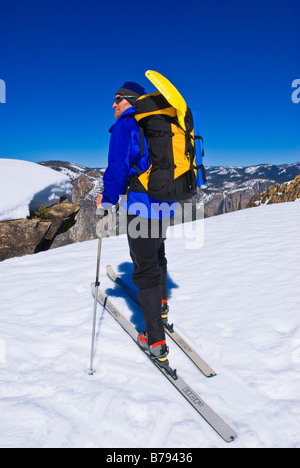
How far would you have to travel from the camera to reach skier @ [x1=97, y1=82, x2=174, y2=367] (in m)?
2.83

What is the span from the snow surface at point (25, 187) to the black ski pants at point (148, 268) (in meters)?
9.40

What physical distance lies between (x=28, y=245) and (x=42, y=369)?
988cm

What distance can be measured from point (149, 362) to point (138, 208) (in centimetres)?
168

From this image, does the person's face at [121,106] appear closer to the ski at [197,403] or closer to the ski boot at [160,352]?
the ski boot at [160,352]

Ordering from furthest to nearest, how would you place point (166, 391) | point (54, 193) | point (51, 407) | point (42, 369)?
point (54, 193) → point (42, 369) → point (166, 391) → point (51, 407)

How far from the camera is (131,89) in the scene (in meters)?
3.13

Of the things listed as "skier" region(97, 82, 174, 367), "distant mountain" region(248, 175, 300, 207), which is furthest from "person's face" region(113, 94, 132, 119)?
"distant mountain" region(248, 175, 300, 207)

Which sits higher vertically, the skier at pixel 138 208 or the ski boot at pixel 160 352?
the skier at pixel 138 208

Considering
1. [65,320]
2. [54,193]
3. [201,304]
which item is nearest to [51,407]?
[65,320]

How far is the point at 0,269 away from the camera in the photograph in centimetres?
641

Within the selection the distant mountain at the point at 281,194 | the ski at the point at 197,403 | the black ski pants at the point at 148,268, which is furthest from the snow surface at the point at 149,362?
the distant mountain at the point at 281,194

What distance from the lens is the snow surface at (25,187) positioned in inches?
437
